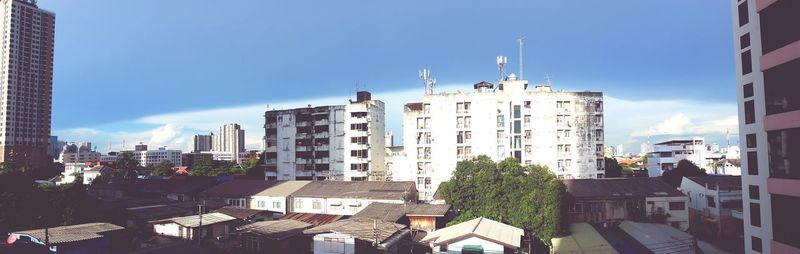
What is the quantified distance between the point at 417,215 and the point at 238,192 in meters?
25.0

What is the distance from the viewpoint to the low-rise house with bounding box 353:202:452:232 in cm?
3850

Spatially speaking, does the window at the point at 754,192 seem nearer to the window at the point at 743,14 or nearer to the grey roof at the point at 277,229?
the window at the point at 743,14

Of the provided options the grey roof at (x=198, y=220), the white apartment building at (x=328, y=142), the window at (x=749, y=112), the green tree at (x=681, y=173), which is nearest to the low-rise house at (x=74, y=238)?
the grey roof at (x=198, y=220)

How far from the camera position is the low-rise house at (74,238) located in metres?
29.7

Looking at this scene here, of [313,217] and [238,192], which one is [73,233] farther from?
[238,192]

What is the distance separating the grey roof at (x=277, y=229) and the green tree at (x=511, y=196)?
13.0 meters

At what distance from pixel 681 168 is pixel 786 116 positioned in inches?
2010

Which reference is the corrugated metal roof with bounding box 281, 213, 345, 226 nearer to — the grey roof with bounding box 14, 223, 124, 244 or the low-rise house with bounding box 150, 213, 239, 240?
the low-rise house with bounding box 150, 213, 239, 240

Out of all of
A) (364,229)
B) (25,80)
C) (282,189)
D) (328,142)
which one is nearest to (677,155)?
(328,142)

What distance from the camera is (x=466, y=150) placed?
56.3 metres

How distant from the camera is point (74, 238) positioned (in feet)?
101

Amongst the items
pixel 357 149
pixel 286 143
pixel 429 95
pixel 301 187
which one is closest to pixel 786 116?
pixel 429 95

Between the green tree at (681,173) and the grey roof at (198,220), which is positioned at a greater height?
the green tree at (681,173)

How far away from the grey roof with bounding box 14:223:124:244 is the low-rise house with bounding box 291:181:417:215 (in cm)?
1867
